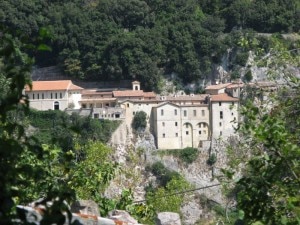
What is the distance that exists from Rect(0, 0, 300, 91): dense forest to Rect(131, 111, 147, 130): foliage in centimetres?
489

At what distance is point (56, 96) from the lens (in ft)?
202

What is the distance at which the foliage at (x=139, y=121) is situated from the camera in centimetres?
5947

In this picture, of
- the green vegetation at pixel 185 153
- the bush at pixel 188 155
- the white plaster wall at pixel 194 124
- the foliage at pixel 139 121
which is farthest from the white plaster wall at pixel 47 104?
the bush at pixel 188 155

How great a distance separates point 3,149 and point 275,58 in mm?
7223

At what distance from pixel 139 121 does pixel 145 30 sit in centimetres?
1137

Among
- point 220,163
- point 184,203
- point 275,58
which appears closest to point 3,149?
point 275,58

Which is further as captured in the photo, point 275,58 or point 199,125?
point 199,125

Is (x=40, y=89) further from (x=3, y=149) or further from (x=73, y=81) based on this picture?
(x=3, y=149)

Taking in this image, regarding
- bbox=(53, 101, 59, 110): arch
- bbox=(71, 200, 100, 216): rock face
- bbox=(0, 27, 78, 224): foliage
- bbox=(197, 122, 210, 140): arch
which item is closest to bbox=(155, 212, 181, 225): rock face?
bbox=(71, 200, 100, 216): rock face

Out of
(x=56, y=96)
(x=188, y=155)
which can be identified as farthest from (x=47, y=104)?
(x=188, y=155)

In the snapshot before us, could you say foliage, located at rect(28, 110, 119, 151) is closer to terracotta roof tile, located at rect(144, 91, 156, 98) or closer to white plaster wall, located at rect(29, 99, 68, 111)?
white plaster wall, located at rect(29, 99, 68, 111)

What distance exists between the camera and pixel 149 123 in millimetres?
60031

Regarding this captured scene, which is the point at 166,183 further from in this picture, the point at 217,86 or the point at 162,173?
the point at 217,86

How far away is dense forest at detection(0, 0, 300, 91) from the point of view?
216ft
